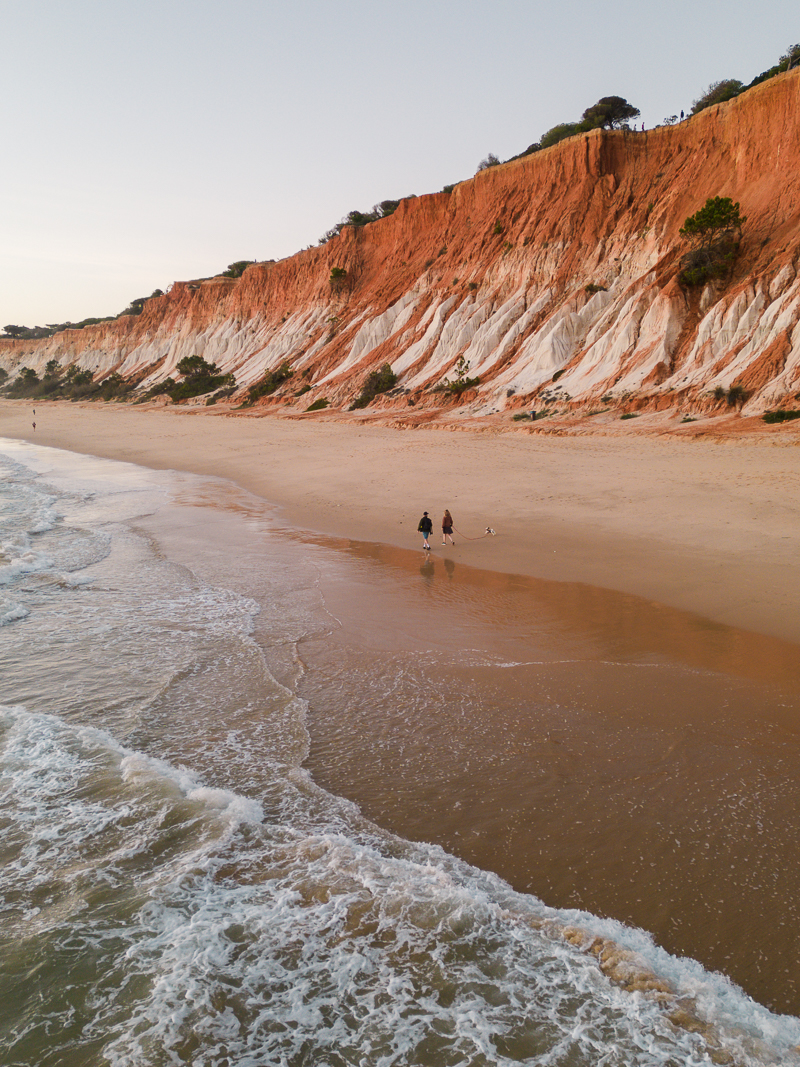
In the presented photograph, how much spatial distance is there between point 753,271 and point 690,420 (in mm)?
9369

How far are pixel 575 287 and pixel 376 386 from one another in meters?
12.5

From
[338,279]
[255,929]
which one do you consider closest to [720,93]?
[338,279]

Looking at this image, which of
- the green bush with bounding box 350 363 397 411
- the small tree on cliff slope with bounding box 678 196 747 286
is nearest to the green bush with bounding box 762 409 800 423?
the small tree on cliff slope with bounding box 678 196 747 286

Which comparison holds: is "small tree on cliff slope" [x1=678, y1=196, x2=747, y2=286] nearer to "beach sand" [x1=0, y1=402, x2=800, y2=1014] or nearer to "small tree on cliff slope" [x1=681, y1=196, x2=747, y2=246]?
"small tree on cliff slope" [x1=681, y1=196, x2=747, y2=246]

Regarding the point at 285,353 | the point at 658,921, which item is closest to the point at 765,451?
the point at 658,921

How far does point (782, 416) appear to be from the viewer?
18.5 m

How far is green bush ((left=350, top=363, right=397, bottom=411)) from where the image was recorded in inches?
1458

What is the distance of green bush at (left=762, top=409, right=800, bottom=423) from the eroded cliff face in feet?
3.99

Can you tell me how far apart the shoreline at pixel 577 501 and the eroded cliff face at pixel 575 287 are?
5999 millimetres

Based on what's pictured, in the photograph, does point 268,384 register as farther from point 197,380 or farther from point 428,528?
point 428,528

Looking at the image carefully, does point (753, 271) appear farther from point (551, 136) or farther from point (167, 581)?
point (551, 136)

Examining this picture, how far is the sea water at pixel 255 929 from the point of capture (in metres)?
2.89

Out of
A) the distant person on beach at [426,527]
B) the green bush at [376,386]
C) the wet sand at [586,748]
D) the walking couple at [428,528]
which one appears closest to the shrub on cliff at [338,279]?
the green bush at [376,386]

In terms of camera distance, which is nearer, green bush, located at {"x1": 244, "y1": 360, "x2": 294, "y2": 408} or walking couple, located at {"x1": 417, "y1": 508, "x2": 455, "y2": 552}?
walking couple, located at {"x1": 417, "y1": 508, "x2": 455, "y2": 552}
